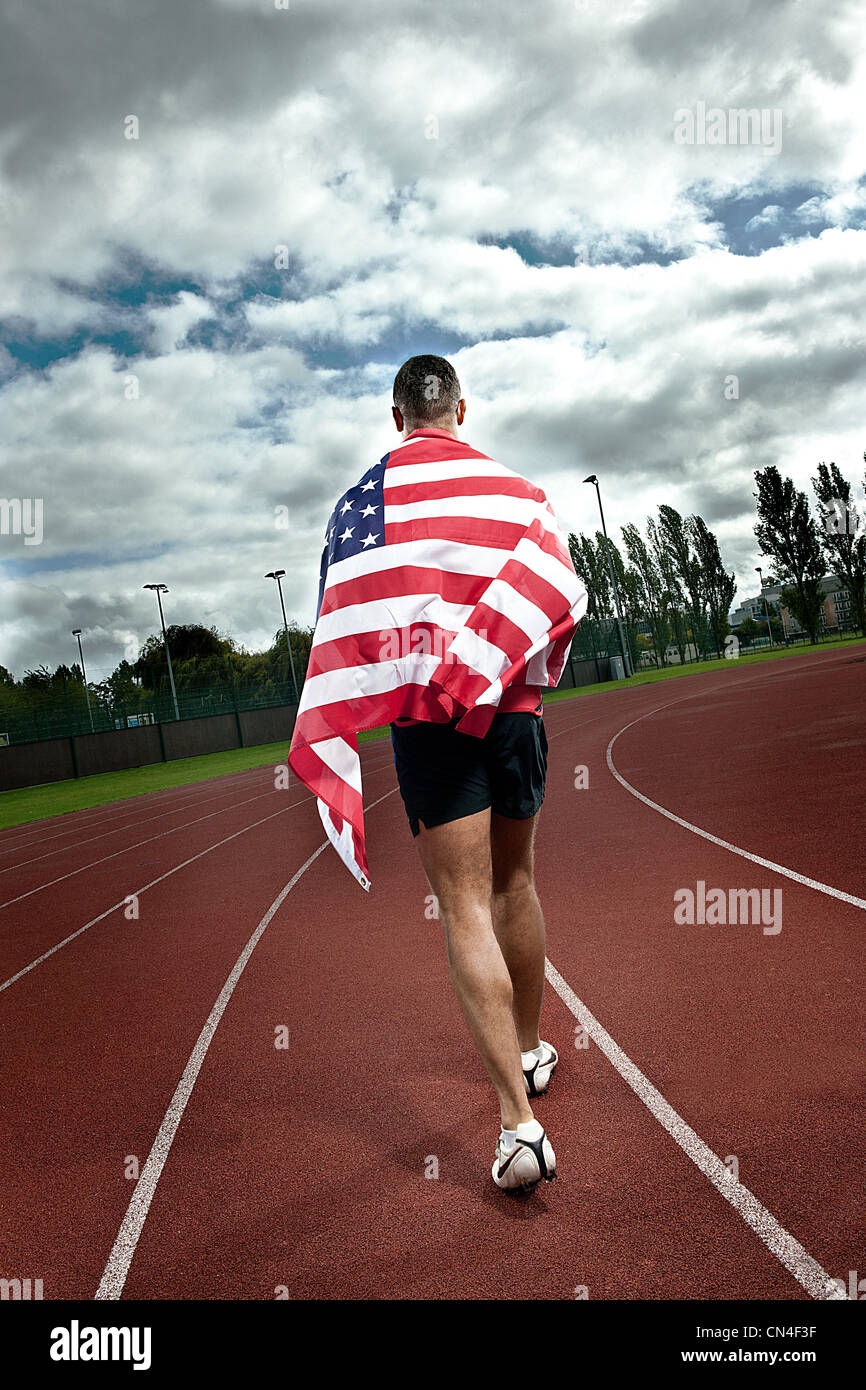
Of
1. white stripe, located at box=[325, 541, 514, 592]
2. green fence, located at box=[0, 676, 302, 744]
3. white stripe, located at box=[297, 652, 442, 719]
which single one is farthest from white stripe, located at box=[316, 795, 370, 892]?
green fence, located at box=[0, 676, 302, 744]

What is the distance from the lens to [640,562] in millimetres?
73312

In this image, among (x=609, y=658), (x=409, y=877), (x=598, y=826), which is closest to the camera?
(x=409, y=877)

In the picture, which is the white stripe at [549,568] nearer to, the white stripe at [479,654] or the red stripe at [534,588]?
the red stripe at [534,588]

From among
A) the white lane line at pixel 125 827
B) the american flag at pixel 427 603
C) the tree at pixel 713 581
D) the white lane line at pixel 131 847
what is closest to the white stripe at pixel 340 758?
the american flag at pixel 427 603

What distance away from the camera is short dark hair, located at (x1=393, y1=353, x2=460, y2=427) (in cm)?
285

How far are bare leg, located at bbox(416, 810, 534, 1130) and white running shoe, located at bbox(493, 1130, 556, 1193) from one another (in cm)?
6

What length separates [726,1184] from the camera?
8.02ft

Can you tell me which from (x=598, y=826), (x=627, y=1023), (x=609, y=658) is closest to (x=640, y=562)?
(x=609, y=658)

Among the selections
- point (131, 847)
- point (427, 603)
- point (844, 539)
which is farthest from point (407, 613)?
point (844, 539)

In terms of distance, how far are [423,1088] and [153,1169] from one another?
1010 mm

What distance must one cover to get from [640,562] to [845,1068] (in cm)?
7323

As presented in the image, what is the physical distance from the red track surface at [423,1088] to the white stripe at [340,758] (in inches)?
50.1

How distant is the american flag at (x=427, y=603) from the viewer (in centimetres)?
250
